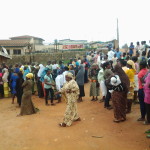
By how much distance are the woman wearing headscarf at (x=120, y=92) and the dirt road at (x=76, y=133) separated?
0.28 meters

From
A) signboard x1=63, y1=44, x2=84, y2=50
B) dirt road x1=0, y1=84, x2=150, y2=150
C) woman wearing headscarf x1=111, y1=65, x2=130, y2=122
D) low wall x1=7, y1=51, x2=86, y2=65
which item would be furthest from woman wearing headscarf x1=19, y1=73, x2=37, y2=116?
signboard x1=63, y1=44, x2=84, y2=50

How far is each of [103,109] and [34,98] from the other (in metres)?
5.15

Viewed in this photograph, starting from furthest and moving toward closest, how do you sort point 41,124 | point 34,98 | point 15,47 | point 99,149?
point 15,47 → point 34,98 → point 41,124 → point 99,149

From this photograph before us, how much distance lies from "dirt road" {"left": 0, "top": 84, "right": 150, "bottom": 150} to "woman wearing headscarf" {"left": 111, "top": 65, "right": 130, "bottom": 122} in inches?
11.2

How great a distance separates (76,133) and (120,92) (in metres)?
1.75

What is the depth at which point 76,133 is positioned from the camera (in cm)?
586

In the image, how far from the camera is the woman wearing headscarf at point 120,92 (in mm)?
6078

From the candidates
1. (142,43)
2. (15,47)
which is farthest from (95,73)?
(15,47)

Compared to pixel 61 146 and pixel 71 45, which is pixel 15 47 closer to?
pixel 71 45

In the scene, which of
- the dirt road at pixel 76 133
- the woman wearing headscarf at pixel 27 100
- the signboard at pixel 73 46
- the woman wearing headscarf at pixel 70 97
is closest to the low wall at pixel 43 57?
the signboard at pixel 73 46

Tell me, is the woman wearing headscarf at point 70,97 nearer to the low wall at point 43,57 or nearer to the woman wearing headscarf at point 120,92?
the woman wearing headscarf at point 120,92

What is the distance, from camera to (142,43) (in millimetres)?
15062

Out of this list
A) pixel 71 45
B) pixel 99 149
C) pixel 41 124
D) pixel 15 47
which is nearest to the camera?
pixel 99 149

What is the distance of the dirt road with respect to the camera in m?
4.97
